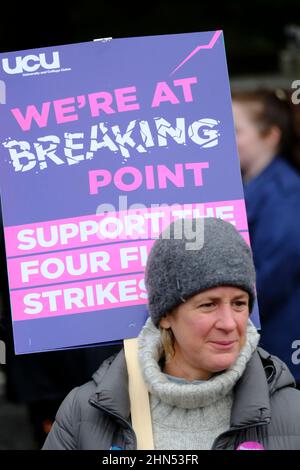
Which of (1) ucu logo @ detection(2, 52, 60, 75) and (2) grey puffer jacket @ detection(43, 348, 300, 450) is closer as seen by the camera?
(2) grey puffer jacket @ detection(43, 348, 300, 450)

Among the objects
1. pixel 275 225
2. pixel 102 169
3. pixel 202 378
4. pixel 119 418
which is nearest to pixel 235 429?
pixel 202 378

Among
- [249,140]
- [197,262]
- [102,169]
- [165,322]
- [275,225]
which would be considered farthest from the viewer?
[249,140]

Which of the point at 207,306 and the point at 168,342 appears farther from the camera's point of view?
the point at 168,342

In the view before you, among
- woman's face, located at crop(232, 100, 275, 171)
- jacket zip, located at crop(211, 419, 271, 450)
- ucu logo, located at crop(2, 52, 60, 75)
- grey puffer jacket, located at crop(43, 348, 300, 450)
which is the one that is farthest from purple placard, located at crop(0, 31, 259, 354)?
woman's face, located at crop(232, 100, 275, 171)

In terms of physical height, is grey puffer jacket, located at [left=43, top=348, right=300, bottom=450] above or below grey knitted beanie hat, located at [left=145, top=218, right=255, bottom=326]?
below

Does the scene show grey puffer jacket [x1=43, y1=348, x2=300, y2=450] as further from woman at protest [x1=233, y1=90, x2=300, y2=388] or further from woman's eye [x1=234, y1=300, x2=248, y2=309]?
woman at protest [x1=233, y1=90, x2=300, y2=388]

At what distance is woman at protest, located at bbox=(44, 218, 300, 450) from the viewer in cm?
285

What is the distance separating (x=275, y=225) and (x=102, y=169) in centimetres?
170

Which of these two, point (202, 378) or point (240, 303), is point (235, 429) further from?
point (240, 303)

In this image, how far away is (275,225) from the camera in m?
4.89

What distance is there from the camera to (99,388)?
9.67 feet

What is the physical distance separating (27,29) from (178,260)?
6.85 metres

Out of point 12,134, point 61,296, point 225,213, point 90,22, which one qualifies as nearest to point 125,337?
point 61,296

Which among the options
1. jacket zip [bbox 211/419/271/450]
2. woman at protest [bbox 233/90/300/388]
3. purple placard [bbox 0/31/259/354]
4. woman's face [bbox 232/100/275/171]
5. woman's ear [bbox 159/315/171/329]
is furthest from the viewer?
woman's face [bbox 232/100/275/171]
